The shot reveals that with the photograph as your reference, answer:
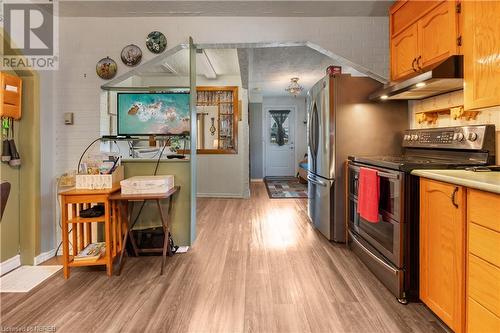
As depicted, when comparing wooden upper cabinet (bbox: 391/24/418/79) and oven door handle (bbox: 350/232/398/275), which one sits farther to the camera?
wooden upper cabinet (bbox: 391/24/418/79)

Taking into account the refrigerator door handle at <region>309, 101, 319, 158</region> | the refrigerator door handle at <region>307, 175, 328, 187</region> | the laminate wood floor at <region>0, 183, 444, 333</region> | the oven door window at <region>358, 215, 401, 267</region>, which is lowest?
the laminate wood floor at <region>0, 183, 444, 333</region>

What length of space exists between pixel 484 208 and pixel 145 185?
2.24 meters

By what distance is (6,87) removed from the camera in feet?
7.41

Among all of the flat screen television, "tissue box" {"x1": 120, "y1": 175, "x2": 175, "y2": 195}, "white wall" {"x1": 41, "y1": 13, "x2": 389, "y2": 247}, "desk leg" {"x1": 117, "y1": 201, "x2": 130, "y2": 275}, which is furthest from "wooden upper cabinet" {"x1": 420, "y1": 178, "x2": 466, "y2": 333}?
"desk leg" {"x1": 117, "y1": 201, "x2": 130, "y2": 275}

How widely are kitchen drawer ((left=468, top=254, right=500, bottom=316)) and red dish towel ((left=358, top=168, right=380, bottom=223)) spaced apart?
2.62 feet

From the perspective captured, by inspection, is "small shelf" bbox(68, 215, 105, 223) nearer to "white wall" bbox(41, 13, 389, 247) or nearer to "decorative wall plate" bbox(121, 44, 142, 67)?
"white wall" bbox(41, 13, 389, 247)

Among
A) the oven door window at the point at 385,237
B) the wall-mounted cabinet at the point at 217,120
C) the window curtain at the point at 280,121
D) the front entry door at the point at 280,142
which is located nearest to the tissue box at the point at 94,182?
the oven door window at the point at 385,237

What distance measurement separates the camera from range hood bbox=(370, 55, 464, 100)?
5.94ft

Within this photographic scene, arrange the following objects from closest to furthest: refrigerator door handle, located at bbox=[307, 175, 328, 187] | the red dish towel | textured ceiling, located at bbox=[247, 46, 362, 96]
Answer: the red dish towel
refrigerator door handle, located at bbox=[307, 175, 328, 187]
textured ceiling, located at bbox=[247, 46, 362, 96]

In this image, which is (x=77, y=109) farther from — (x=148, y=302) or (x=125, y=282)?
(x=148, y=302)

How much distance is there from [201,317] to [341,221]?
1.85 meters

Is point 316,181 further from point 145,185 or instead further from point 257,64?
point 257,64

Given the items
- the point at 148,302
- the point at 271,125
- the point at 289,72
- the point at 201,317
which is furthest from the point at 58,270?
the point at 271,125

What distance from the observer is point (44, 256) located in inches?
104
